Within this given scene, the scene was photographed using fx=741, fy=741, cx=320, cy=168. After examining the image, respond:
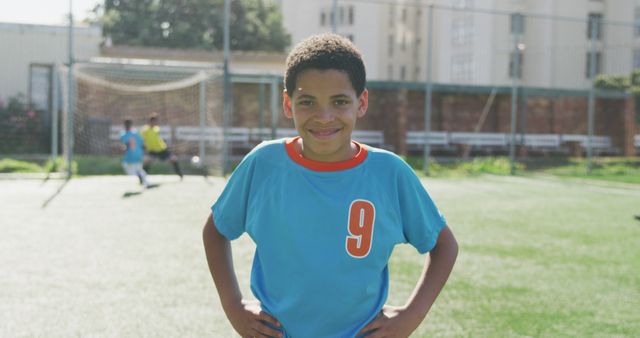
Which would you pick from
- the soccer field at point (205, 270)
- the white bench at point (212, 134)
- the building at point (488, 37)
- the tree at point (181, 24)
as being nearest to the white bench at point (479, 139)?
the building at point (488, 37)

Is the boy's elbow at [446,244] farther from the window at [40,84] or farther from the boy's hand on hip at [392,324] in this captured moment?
the window at [40,84]

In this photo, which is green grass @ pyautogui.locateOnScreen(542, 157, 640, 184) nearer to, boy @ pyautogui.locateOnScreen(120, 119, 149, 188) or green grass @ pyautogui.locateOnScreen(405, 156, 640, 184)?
green grass @ pyautogui.locateOnScreen(405, 156, 640, 184)

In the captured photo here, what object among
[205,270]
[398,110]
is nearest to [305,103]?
[205,270]

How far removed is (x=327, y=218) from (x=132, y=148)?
490 inches

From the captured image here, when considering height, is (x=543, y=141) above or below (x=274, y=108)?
below

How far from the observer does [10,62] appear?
23.9m

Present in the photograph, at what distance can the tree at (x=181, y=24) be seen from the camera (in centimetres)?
4106

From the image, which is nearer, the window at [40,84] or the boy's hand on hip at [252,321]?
the boy's hand on hip at [252,321]

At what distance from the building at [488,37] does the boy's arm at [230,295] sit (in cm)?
1669

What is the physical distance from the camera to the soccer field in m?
4.29

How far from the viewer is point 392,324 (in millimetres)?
2010

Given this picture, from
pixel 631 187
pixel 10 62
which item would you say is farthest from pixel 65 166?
pixel 631 187

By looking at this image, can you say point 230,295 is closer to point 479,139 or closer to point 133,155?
point 133,155

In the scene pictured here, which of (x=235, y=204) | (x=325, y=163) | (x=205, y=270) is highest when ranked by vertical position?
(x=325, y=163)
